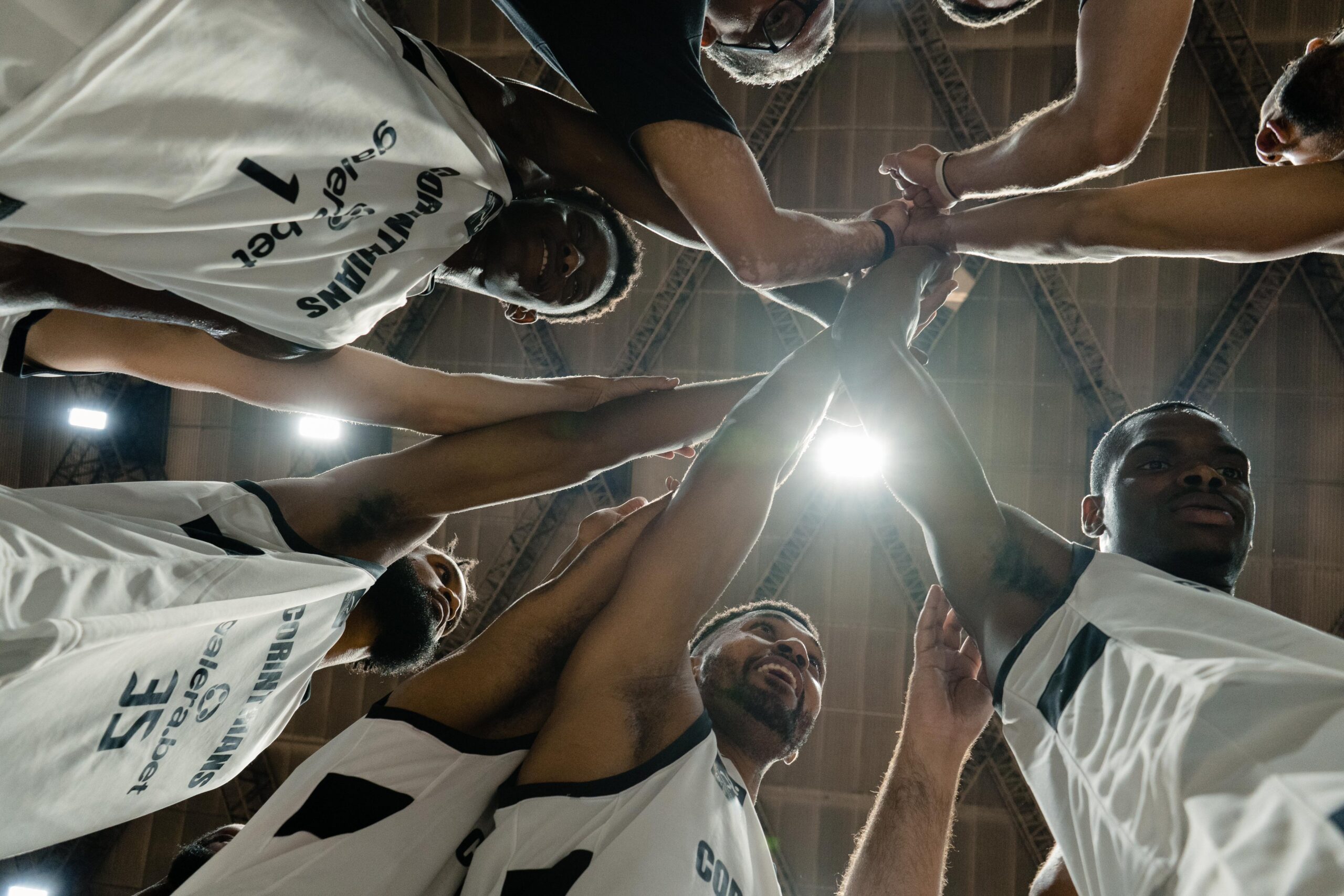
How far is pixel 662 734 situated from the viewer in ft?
9.20

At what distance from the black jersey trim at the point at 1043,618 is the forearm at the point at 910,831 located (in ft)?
2.28

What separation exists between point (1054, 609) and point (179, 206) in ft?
9.97

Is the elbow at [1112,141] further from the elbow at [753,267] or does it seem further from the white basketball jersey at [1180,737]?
the white basketball jersey at [1180,737]

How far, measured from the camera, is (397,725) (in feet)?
9.45

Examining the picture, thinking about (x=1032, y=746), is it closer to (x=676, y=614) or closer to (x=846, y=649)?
(x=676, y=614)

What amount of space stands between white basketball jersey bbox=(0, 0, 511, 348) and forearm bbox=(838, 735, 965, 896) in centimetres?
301

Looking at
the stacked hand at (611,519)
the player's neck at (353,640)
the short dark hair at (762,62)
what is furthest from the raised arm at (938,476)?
the player's neck at (353,640)

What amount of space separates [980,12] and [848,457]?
6.88 meters

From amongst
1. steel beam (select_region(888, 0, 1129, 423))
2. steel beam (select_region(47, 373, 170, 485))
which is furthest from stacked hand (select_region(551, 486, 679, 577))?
steel beam (select_region(47, 373, 170, 485))

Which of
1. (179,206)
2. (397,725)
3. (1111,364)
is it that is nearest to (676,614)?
(397,725)

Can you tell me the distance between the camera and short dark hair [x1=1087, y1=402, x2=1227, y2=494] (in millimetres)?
3494

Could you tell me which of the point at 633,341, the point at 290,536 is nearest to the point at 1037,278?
the point at 633,341

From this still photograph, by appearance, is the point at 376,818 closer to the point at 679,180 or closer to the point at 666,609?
the point at 666,609

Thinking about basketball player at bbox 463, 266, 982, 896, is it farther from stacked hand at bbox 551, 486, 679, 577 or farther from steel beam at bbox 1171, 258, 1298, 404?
steel beam at bbox 1171, 258, 1298, 404
